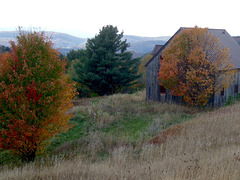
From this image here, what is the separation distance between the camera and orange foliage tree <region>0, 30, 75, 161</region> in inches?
299

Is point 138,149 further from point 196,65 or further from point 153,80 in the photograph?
point 153,80

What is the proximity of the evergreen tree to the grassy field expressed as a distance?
44.2ft

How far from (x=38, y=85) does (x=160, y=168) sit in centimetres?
525

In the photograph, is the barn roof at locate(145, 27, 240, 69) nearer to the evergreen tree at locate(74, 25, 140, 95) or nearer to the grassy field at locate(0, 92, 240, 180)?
the grassy field at locate(0, 92, 240, 180)

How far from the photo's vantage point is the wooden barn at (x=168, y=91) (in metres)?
18.5

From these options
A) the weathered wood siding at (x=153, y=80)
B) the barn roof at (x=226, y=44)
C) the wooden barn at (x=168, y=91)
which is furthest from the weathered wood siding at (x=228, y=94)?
the weathered wood siding at (x=153, y=80)

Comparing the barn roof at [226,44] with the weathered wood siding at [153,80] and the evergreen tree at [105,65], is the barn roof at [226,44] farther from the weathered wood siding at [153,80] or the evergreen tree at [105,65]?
the evergreen tree at [105,65]

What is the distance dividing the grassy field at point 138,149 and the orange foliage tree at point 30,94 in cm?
93

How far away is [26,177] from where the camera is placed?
504cm

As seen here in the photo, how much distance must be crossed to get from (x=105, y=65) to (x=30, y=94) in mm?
24902

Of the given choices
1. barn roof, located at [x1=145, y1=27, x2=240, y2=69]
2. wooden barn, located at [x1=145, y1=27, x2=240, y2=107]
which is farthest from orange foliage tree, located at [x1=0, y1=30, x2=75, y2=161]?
barn roof, located at [x1=145, y1=27, x2=240, y2=69]

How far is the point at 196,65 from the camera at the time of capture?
15391mm

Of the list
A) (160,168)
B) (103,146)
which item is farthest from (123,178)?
(103,146)

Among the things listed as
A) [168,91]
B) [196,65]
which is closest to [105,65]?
[168,91]
